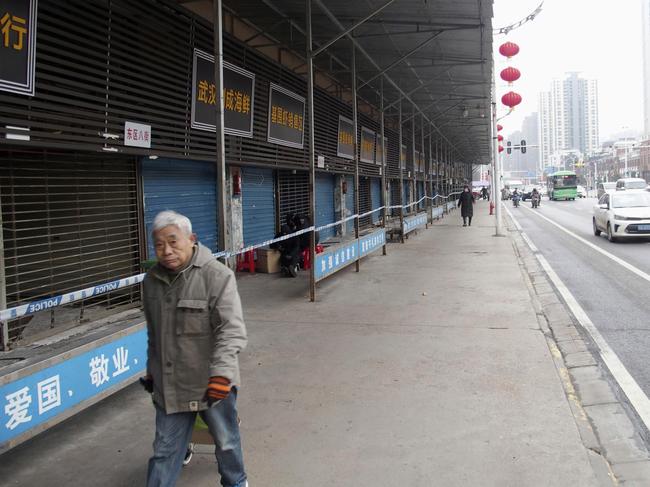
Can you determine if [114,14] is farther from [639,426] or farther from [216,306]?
[639,426]

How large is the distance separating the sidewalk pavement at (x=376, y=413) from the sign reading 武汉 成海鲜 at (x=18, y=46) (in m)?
2.85

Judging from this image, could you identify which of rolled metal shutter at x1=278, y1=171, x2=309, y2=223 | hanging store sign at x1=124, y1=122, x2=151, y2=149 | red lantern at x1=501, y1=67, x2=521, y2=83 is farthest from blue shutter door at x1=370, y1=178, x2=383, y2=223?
hanging store sign at x1=124, y1=122, x2=151, y2=149

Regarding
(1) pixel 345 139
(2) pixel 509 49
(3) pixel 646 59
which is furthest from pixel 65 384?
(3) pixel 646 59

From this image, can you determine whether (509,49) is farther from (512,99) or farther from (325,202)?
(325,202)

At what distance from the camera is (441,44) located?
13.4 metres

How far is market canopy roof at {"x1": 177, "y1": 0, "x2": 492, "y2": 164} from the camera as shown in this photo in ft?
33.9

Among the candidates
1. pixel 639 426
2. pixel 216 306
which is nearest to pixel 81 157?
pixel 216 306

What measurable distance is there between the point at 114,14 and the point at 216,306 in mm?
5060

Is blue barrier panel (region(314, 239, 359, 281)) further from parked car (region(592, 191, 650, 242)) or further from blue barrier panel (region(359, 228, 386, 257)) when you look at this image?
parked car (region(592, 191, 650, 242))

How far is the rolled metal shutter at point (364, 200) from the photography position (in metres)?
21.3

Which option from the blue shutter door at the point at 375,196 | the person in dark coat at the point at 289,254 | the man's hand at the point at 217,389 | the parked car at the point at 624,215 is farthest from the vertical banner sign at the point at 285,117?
the blue shutter door at the point at 375,196

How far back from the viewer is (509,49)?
14.0m

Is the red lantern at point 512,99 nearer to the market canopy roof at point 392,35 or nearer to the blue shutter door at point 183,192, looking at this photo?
the market canopy roof at point 392,35

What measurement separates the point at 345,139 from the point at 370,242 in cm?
451
